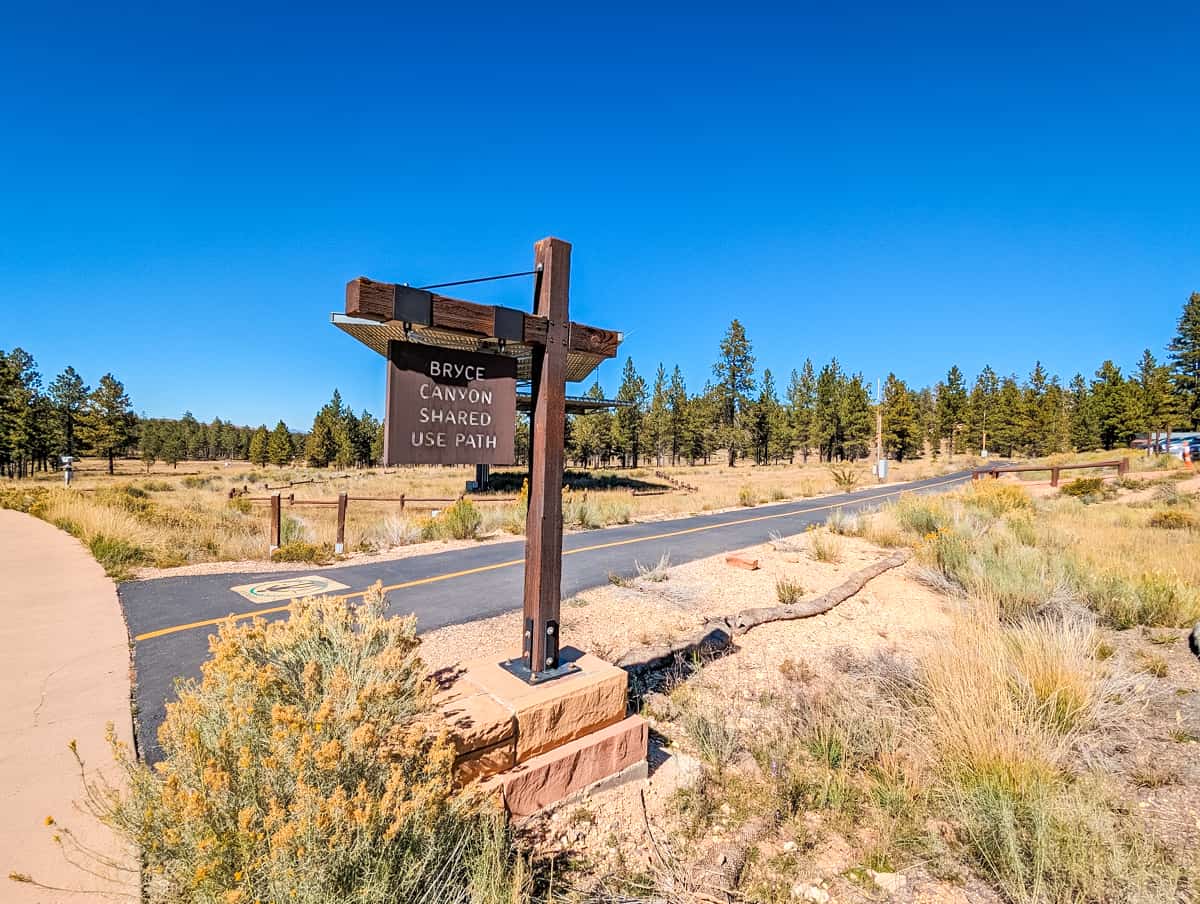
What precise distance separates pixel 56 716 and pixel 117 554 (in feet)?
19.7

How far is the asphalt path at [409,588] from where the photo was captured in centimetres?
485

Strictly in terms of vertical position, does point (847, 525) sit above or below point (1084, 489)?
below

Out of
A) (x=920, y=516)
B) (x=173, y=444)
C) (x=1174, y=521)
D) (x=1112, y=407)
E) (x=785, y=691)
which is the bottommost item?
(x=785, y=691)

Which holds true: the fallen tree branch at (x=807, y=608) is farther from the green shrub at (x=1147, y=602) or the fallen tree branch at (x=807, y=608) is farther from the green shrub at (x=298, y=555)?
the green shrub at (x=298, y=555)

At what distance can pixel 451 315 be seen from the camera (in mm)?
3264

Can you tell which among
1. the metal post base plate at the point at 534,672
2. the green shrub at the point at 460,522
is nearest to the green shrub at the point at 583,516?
the green shrub at the point at 460,522

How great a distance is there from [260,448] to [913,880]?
92126mm

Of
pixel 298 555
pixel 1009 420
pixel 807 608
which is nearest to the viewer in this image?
pixel 807 608

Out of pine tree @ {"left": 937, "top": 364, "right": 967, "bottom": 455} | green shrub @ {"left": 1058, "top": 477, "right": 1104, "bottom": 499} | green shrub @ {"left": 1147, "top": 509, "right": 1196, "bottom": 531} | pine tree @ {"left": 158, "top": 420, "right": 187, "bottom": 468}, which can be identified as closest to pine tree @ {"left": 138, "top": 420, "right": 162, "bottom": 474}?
pine tree @ {"left": 158, "top": 420, "right": 187, "bottom": 468}

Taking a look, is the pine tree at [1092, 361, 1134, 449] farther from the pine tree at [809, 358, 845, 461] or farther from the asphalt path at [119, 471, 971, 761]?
the asphalt path at [119, 471, 971, 761]

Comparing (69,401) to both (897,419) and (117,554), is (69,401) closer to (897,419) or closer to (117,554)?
(117,554)

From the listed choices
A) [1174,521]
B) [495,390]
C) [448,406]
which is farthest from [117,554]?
[1174,521]

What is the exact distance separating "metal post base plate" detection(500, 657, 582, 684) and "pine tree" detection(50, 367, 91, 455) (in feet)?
227

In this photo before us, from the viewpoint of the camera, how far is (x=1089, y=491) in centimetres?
1875
